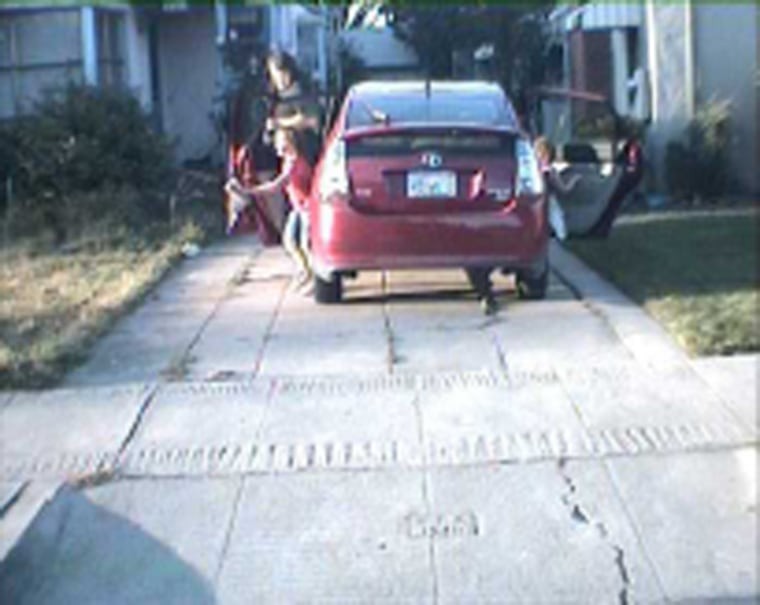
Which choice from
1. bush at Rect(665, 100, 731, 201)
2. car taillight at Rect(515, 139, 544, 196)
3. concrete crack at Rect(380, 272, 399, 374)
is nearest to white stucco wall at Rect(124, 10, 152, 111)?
bush at Rect(665, 100, 731, 201)

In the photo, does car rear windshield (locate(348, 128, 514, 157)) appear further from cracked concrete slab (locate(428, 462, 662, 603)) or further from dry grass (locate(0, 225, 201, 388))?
cracked concrete slab (locate(428, 462, 662, 603))

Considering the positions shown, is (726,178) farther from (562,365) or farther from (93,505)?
(93,505)

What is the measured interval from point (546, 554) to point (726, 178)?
1029cm

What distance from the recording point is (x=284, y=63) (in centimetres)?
1213

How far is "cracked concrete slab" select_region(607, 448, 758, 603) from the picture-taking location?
5.23 meters

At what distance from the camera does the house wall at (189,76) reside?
65.3 feet

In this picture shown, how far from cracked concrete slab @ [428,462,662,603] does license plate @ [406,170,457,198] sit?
10.3ft

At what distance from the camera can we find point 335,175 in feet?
29.8

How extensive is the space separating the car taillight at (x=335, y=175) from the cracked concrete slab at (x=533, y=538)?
3253 mm

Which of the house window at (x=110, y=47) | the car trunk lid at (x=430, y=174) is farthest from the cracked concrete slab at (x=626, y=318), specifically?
the house window at (x=110, y=47)

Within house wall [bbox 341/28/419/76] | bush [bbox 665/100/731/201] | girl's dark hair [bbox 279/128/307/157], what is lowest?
bush [bbox 665/100/731/201]

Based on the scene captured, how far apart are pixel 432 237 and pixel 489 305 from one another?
673mm

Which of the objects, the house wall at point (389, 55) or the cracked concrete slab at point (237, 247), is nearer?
the cracked concrete slab at point (237, 247)

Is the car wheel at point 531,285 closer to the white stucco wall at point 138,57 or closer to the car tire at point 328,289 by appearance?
the car tire at point 328,289
